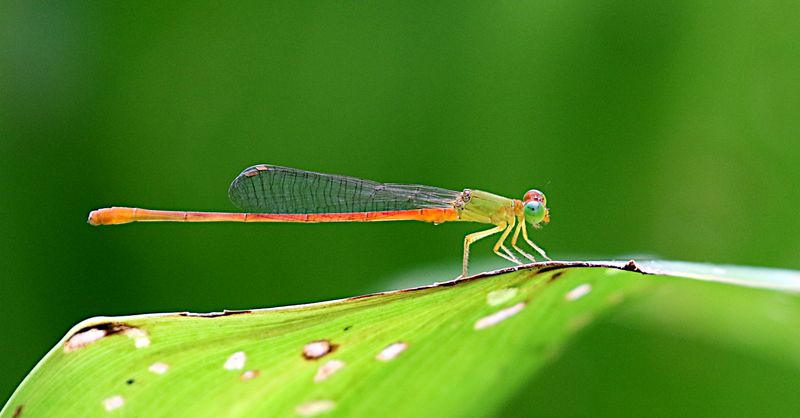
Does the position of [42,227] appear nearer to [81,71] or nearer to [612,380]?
[81,71]

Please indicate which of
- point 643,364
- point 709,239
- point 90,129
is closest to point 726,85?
point 709,239

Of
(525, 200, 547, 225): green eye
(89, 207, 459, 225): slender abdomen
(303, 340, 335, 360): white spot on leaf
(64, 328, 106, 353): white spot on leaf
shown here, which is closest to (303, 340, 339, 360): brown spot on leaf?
(303, 340, 335, 360): white spot on leaf

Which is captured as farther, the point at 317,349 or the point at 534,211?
the point at 534,211

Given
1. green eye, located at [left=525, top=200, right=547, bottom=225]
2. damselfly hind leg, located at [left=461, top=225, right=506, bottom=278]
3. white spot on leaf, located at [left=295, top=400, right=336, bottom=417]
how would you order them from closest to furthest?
white spot on leaf, located at [left=295, top=400, right=336, bottom=417], damselfly hind leg, located at [left=461, top=225, right=506, bottom=278], green eye, located at [left=525, top=200, right=547, bottom=225]

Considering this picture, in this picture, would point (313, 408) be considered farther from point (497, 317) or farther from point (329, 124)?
point (329, 124)

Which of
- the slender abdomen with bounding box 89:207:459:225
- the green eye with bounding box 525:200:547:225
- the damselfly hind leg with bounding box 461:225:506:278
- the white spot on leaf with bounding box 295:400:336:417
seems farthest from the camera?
the slender abdomen with bounding box 89:207:459:225

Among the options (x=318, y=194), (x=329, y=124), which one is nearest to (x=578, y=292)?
(x=318, y=194)

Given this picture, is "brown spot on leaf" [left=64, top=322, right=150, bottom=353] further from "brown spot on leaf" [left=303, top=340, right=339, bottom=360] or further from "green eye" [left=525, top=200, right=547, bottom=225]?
"green eye" [left=525, top=200, right=547, bottom=225]

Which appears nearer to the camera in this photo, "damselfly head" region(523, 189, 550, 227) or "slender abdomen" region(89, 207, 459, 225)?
"damselfly head" region(523, 189, 550, 227)
